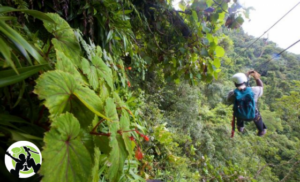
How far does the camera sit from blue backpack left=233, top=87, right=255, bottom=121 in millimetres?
2664

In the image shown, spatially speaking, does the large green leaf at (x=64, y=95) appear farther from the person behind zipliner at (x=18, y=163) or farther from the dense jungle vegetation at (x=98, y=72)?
the person behind zipliner at (x=18, y=163)

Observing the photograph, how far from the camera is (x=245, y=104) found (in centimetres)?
276

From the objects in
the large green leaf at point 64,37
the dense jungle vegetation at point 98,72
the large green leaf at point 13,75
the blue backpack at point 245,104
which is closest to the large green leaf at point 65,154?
the dense jungle vegetation at point 98,72

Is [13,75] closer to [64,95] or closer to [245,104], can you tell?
[64,95]

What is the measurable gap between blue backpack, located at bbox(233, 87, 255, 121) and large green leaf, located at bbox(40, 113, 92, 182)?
294 cm


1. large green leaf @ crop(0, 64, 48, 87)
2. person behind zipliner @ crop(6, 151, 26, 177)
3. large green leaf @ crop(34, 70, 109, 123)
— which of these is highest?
large green leaf @ crop(0, 64, 48, 87)

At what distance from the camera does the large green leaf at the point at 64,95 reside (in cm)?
32

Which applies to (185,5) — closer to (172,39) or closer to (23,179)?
(172,39)

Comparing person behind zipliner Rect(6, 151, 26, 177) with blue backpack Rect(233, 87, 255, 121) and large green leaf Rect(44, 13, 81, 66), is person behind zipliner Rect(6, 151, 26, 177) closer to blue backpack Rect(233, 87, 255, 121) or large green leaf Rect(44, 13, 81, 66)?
large green leaf Rect(44, 13, 81, 66)

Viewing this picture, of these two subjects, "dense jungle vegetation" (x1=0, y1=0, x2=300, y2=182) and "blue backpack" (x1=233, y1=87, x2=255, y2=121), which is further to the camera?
"blue backpack" (x1=233, y1=87, x2=255, y2=121)

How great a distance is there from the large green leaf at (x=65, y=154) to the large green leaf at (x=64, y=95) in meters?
0.04

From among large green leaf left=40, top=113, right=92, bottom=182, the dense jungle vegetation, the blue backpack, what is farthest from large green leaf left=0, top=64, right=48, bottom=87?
the blue backpack

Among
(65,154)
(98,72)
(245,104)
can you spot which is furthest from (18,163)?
(245,104)

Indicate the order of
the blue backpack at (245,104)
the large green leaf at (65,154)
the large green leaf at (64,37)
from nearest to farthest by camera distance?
the large green leaf at (65,154)
the large green leaf at (64,37)
the blue backpack at (245,104)
